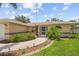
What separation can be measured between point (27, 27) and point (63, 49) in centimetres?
97

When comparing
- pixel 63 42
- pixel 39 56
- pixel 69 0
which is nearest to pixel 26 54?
pixel 39 56

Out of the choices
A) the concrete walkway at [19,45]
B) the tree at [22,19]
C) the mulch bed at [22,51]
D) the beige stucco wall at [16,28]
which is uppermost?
the tree at [22,19]

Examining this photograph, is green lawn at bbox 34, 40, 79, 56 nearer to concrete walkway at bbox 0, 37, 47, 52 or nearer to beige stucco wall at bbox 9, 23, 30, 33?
concrete walkway at bbox 0, 37, 47, 52

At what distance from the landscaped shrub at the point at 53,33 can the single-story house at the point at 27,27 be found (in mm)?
95

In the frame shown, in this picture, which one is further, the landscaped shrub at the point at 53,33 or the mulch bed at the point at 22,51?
the landscaped shrub at the point at 53,33

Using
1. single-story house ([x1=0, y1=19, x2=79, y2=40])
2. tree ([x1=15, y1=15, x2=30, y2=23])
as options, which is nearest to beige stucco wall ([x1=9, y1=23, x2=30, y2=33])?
single-story house ([x1=0, y1=19, x2=79, y2=40])

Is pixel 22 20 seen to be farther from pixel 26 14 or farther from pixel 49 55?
pixel 49 55

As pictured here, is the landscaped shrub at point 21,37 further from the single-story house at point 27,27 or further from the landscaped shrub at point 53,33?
the landscaped shrub at point 53,33

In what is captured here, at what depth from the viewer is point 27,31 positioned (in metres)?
9.48

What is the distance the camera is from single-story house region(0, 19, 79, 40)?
9.39 metres

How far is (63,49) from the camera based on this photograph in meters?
9.41

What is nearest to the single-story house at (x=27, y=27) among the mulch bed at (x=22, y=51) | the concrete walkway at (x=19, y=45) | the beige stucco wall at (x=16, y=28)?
the beige stucco wall at (x=16, y=28)

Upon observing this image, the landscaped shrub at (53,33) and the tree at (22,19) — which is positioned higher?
the tree at (22,19)

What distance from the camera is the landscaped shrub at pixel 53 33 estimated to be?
31.1ft
